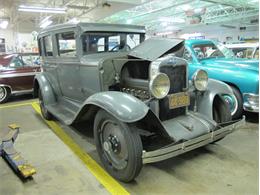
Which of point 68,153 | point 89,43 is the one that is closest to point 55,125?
point 68,153

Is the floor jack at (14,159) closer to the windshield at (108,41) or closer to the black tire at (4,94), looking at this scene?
the windshield at (108,41)

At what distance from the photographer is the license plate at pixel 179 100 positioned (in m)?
2.92

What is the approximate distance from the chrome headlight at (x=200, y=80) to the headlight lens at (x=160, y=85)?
0.61m

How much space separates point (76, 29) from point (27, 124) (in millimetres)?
2250

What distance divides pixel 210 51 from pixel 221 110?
103 inches

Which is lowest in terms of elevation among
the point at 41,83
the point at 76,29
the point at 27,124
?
the point at 27,124

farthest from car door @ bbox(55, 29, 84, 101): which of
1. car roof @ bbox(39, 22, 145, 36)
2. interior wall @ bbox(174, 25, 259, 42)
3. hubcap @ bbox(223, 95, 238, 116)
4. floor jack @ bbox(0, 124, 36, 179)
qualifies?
interior wall @ bbox(174, 25, 259, 42)

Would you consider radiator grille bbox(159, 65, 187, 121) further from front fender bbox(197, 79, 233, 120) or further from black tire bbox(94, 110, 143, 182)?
black tire bbox(94, 110, 143, 182)

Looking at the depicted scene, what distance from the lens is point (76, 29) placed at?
348 cm

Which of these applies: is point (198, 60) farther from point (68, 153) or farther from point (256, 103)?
point (68, 153)

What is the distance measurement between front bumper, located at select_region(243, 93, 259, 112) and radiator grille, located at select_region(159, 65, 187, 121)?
6.21ft

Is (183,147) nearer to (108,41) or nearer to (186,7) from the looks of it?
(108,41)

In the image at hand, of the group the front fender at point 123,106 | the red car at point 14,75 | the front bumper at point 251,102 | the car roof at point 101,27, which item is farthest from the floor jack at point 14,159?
the red car at point 14,75

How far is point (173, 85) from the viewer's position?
298cm
